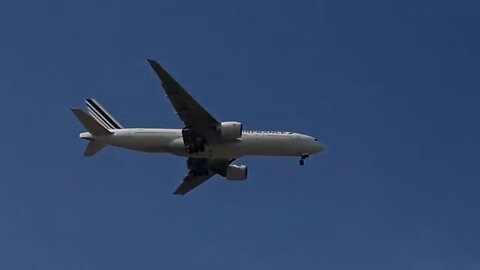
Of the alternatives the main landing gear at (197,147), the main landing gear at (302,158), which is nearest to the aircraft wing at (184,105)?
the main landing gear at (197,147)

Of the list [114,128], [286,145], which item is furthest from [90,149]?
[286,145]

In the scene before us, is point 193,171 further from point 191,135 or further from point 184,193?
point 191,135

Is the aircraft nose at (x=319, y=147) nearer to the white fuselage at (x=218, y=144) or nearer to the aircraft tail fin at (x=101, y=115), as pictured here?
the white fuselage at (x=218, y=144)

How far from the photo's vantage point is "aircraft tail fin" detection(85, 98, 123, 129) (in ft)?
322

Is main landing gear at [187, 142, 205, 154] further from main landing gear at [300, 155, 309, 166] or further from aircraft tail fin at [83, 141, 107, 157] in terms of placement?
main landing gear at [300, 155, 309, 166]

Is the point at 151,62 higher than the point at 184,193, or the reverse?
the point at 151,62

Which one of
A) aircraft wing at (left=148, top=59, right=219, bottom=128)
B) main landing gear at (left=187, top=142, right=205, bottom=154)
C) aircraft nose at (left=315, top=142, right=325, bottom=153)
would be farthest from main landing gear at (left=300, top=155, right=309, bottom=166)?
main landing gear at (left=187, top=142, right=205, bottom=154)

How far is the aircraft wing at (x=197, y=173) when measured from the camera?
101m

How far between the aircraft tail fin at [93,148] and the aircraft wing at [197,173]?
32.5 ft

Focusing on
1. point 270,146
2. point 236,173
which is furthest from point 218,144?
point 236,173

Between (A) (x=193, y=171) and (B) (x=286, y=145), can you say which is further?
(A) (x=193, y=171)

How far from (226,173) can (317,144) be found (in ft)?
33.5

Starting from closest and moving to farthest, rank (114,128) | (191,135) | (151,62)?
1. (151,62)
2. (191,135)
3. (114,128)

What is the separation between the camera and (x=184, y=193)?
101375mm
